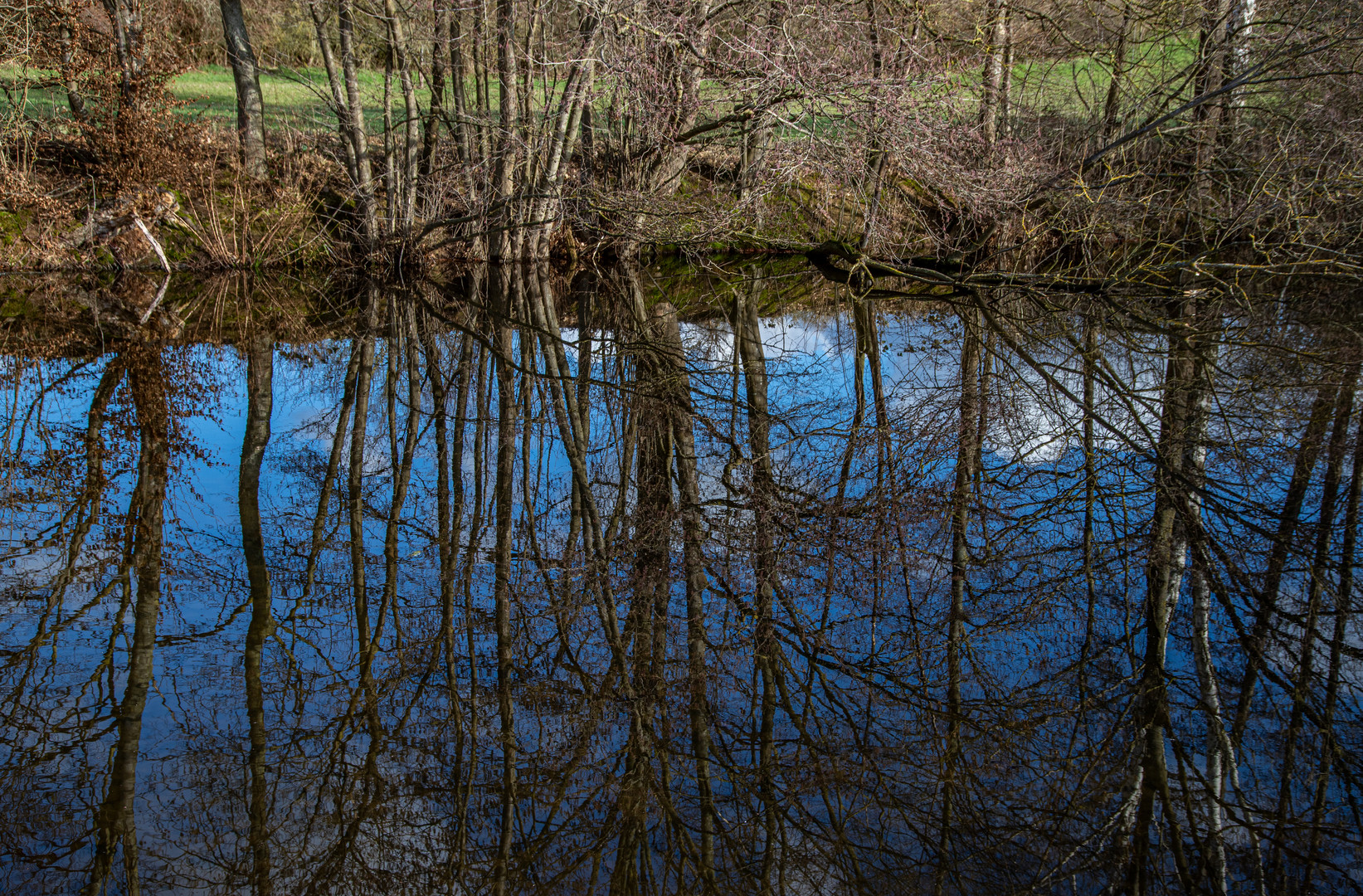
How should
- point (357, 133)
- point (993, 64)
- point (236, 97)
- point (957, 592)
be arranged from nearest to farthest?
point (957, 592)
point (993, 64)
point (357, 133)
point (236, 97)

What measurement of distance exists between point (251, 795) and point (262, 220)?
11772 mm

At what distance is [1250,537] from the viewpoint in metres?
4.32

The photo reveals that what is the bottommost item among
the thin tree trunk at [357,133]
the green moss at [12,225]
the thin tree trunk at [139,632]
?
the thin tree trunk at [139,632]

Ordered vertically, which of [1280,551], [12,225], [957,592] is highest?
[12,225]

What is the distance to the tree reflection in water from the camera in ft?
8.66

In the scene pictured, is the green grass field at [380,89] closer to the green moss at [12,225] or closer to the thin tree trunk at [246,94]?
the thin tree trunk at [246,94]

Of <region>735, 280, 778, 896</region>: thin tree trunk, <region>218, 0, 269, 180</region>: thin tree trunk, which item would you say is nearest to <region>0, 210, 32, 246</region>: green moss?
<region>218, 0, 269, 180</region>: thin tree trunk

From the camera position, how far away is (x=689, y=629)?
3719mm

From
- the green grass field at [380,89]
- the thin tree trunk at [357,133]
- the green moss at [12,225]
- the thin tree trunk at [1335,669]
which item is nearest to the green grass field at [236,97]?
the green grass field at [380,89]

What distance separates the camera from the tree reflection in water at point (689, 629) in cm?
264

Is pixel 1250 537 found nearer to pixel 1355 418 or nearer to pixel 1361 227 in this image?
pixel 1355 418

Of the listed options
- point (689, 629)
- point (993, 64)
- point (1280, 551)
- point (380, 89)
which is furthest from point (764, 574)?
point (380, 89)

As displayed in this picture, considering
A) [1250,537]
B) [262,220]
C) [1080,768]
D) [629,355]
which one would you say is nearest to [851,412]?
[629,355]

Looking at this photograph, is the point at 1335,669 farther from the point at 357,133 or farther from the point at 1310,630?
the point at 357,133
